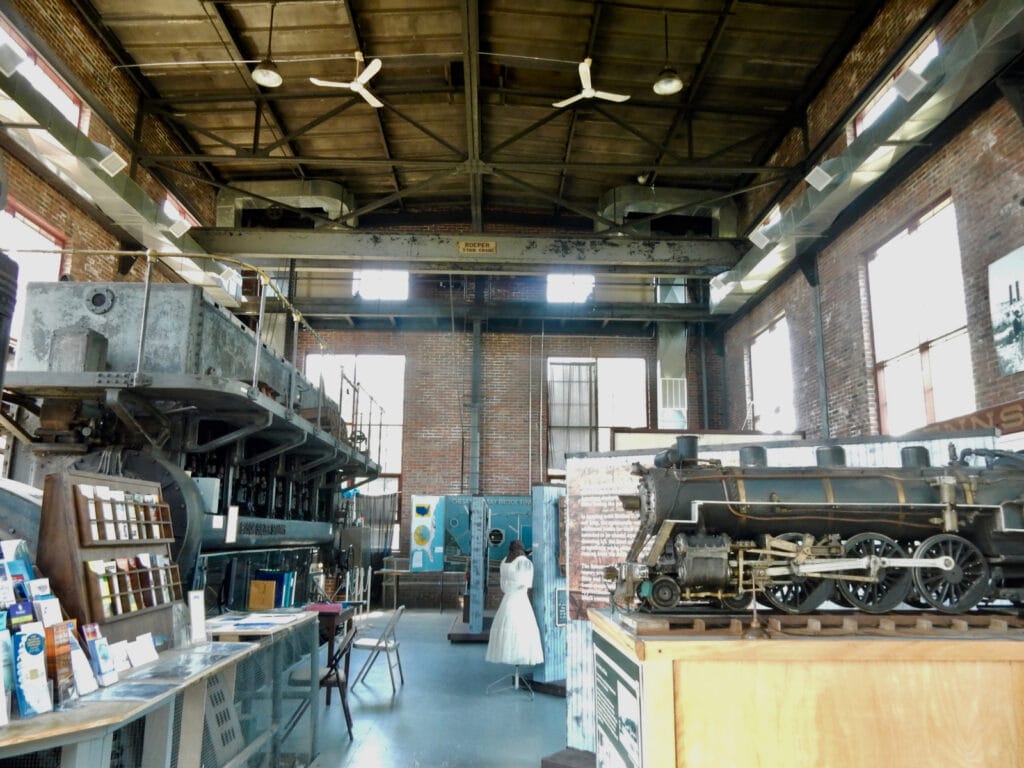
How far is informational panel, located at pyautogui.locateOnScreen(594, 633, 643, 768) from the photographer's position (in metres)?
1.78

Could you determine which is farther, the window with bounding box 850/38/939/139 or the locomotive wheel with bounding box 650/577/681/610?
the window with bounding box 850/38/939/139

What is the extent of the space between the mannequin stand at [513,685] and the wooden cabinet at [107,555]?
4830mm

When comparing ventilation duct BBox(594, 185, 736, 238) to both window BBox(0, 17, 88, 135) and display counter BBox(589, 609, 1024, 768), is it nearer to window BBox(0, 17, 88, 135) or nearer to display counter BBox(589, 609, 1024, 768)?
window BBox(0, 17, 88, 135)

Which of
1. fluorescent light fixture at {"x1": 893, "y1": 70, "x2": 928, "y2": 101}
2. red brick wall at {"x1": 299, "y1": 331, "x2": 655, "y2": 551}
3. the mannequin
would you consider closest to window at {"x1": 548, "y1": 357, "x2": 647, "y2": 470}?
red brick wall at {"x1": 299, "y1": 331, "x2": 655, "y2": 551}

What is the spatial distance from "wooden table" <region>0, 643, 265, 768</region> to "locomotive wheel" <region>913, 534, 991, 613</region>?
3208 mm

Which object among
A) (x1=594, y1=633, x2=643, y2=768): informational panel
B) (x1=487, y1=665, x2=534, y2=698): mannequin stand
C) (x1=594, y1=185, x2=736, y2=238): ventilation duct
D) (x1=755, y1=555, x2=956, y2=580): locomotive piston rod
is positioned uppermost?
(x1=594, y1=185, x2=736, y2=238): ventilation duct

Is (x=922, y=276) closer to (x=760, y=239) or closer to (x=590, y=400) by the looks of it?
(x=760, y=239)

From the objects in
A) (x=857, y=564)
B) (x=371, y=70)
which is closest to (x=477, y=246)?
(x=371, y=70)

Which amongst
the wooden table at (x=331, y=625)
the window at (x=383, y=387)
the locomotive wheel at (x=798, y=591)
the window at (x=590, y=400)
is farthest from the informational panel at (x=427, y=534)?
the locomotive wheel at (x=798, y=591)

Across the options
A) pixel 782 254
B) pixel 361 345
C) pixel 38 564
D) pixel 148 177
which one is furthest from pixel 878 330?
Answer: pixel 148 177

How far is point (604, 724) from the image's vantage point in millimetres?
2156

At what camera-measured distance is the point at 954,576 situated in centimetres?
277

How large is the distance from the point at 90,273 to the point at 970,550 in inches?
446

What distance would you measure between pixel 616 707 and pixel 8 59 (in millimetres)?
8246
